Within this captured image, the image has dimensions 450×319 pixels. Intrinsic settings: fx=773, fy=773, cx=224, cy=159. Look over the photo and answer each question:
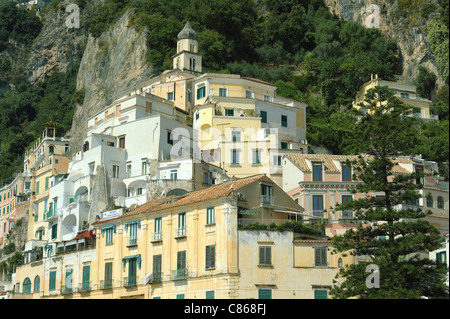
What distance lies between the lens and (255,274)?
53.2 m

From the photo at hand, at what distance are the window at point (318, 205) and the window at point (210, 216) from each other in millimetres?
12959

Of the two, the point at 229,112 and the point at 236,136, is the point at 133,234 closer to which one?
the point at 236,136

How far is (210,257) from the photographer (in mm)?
54250

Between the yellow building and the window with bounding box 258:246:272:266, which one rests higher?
the yellow building

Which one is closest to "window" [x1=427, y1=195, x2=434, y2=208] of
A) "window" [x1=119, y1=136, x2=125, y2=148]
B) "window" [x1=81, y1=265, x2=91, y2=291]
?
"window" [x1=81, y1=265, x2=91, y2=291]

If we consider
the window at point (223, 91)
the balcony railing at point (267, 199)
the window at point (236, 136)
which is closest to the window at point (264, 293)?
the balcony railing at point (267, 199)

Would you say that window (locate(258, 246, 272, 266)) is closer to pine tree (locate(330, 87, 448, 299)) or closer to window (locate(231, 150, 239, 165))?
pine tree (locate(330, 87, 448, 299))

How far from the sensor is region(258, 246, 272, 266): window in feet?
176

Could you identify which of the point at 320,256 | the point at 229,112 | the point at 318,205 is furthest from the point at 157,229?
the point at 229,112

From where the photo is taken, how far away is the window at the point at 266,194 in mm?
58912

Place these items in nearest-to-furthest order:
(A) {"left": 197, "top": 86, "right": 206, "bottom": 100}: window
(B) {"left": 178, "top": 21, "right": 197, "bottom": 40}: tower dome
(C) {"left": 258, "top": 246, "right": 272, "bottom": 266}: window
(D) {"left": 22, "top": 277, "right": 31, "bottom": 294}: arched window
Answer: (C) {"left": 258, "top": 246, "right": 272, "bottom": 266}: window → (D) {"left": 22, "top": 277, "right": 31, "bottom": 294}: arched window → (A) {"left": 197, "top": 86, "right": 206, "bottom": 100}: window → (B) {"left": 178, "top": 21, "right": 197, "bottom": 40}: tower dome

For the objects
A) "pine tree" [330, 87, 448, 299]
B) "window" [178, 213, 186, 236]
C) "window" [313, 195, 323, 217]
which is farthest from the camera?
"window" [313, 195, 323, 217]

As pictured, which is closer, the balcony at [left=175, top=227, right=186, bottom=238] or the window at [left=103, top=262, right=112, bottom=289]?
the balcony at [left=175, top=227, right=186, bottom=238]

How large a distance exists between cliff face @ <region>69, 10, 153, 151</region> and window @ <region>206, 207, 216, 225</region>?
5496cm
